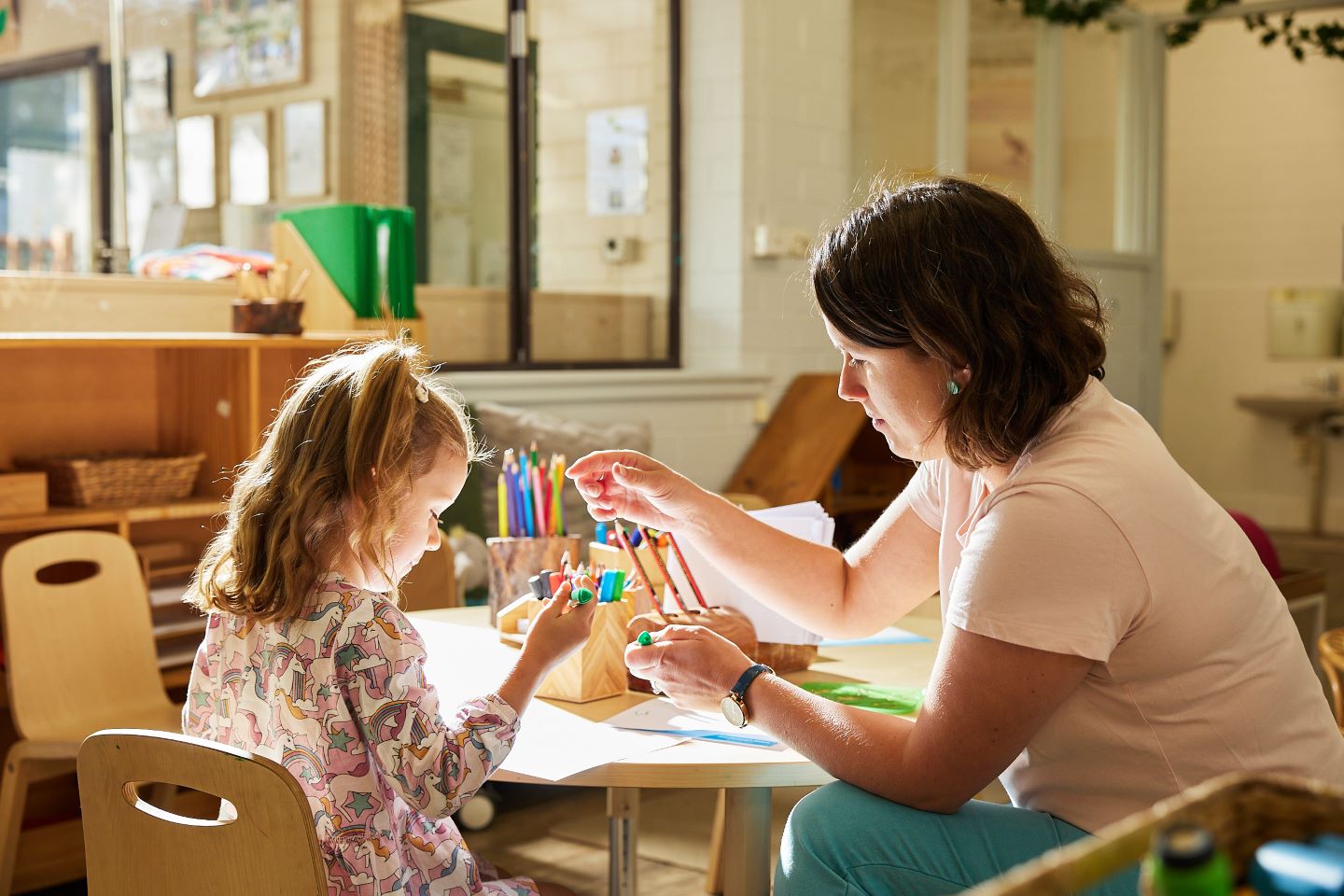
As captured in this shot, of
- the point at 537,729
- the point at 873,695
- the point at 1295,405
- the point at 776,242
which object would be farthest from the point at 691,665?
the point at 1295,405

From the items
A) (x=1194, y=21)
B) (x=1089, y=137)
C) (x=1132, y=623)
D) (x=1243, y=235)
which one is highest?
(x=1194, y=21)

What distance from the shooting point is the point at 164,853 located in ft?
4.04

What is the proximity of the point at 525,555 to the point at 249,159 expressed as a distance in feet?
8.43

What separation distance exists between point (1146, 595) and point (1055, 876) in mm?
719

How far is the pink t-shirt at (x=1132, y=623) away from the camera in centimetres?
124

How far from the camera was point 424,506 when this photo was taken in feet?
4.73

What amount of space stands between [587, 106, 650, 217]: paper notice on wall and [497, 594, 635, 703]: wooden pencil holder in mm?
3145

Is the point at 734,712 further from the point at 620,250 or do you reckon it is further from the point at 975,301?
the point at 620,250

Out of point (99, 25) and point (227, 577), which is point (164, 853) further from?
point (99, 25)

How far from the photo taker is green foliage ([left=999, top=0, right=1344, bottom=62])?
5.78 m

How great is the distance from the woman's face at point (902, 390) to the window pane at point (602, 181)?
117 inches

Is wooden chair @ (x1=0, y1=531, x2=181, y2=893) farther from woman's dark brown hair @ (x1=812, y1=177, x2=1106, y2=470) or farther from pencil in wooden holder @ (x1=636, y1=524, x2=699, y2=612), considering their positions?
woman's dark brown hair @ (x1=812, y1=177, x2=1106, y2=470)

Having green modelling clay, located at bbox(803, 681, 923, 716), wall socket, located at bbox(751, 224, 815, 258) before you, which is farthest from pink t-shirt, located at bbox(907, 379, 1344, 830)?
wall socket, located at bbox(751, 224, 815, 258)

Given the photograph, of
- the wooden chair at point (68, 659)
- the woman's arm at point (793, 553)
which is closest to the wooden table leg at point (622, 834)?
the woman's arm at point (793, 553)
